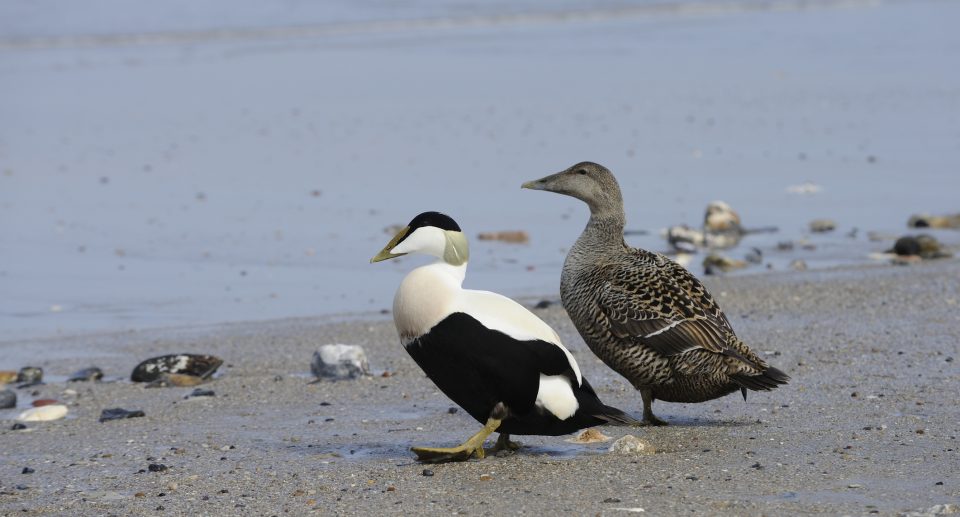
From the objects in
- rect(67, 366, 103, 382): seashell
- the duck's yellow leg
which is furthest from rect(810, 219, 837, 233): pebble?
the duck's yellow leg

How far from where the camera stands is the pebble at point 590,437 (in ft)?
18.5

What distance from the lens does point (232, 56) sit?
22.6 m

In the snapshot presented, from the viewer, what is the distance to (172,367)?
7.21 metres

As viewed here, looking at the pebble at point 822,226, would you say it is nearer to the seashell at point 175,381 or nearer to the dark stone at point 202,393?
the seashell at point 175,381

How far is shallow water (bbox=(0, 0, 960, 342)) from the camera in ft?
32.4

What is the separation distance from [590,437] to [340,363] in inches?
72.1

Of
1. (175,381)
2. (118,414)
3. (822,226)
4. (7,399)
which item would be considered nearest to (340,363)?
(175,381)

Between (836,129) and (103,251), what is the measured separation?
7.82 metres

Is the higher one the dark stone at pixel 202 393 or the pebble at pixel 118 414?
the pebble at pixel 118 414

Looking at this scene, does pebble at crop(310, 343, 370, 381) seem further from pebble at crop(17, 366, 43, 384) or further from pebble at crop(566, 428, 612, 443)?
pebble at crop(566, 428, 612, 443)

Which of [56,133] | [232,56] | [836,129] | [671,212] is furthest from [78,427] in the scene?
[232,56]

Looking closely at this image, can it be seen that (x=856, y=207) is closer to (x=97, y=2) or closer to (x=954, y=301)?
(x=954, y=301)

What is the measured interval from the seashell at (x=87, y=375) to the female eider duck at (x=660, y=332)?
8.67 ft

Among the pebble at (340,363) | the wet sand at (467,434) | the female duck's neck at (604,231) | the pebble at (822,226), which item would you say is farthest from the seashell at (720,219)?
the female duck's neck at (604,231)
